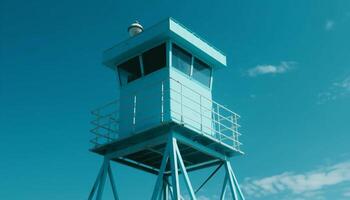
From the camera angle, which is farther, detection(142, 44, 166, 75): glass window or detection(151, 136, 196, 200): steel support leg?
detection(142, 44, 166, 75): glass window

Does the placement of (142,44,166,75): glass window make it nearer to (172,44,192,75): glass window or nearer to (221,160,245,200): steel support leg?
(172,44,192,75): glass window

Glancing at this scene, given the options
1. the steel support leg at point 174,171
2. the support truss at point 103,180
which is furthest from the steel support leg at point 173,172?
the support truss at point 103,180

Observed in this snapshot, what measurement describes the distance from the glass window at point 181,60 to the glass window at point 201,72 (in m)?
0.51

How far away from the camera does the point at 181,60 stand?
75.4 feet

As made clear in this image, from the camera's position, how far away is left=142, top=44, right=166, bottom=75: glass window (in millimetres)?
22561

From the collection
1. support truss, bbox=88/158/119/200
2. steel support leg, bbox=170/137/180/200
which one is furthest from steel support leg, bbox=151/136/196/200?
support truss, bbox=88/158/119/200

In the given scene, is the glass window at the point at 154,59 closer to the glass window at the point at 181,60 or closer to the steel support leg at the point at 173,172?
the glass window at the point at 181,60

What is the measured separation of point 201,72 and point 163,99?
387 cm

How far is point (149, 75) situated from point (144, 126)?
2.57 meters

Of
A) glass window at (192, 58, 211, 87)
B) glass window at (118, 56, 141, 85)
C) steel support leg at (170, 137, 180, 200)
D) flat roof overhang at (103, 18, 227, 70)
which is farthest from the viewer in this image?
glass window at (192, 58, 211, 87)

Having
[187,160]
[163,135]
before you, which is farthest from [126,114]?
[187,160]

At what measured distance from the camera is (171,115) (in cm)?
2081

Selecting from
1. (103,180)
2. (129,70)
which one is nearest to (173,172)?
(103,180)

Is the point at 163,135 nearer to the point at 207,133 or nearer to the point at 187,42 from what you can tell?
the point at 207,133
